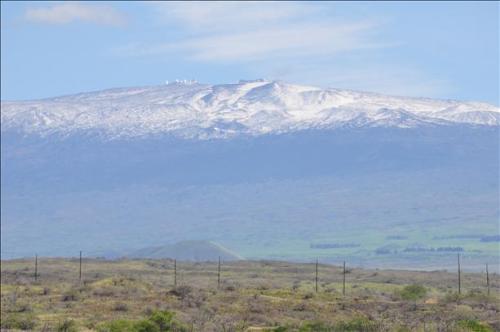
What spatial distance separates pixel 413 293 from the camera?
6047 centimetres

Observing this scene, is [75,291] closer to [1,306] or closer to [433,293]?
[1,306]

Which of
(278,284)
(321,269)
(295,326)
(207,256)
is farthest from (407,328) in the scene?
(207,256)

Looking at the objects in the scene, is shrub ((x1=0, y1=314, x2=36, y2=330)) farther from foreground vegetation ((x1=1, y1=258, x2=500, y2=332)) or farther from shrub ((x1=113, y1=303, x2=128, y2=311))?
shrub ((x1=113, y1=303, x2=128, y2=311))

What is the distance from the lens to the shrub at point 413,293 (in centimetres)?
5922

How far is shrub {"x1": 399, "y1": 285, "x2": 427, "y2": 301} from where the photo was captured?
194 ft

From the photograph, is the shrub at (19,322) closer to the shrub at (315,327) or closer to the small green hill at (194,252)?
the shrub at (315,327)

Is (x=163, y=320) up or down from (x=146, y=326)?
up

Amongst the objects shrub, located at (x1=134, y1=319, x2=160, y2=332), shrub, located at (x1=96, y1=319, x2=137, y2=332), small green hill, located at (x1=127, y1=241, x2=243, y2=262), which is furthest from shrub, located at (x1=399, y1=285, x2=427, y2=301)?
small green hill, located at (x1=127, y1=241, x2=243, y2=262)

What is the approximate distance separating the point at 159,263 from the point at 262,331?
65408 mm

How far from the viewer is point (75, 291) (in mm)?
61125

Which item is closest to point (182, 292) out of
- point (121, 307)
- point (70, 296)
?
point (70, 296)

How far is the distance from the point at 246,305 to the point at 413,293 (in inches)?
431

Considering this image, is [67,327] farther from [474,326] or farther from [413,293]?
[413,293]

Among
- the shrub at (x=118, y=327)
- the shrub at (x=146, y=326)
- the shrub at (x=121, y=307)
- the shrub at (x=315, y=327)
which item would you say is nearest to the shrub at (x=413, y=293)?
the shrub at (x=121, y=307)
